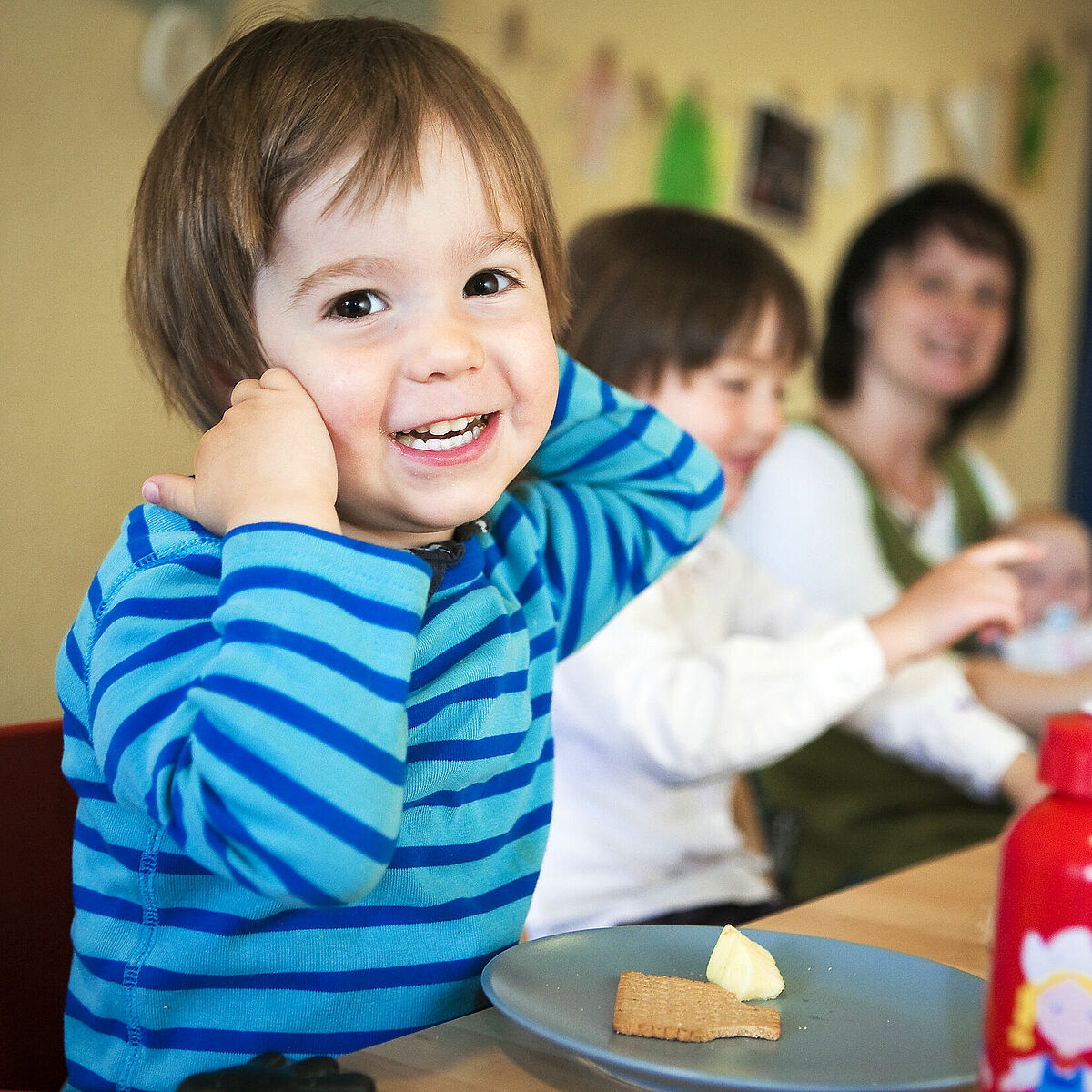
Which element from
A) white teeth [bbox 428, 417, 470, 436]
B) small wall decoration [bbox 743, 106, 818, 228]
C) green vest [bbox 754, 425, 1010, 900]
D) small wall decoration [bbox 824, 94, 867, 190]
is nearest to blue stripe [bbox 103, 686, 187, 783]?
white teeth [bbox 428, 417, 470, 436]

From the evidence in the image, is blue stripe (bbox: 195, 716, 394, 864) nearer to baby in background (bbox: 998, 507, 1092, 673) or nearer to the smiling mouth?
the smiling mouth

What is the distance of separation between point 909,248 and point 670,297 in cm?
92

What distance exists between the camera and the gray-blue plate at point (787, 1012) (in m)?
0.52

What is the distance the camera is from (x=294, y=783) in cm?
56

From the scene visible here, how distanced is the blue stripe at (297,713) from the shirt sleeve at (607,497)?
0.36m

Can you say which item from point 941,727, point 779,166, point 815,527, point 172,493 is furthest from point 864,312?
point 172,493

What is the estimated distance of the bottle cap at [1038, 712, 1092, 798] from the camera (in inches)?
17.4

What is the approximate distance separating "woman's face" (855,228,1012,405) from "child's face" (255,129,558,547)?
1.46m

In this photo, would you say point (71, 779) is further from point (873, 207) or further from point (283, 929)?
point (873, 207)

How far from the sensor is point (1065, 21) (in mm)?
3758

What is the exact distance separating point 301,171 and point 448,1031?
45 centimetres

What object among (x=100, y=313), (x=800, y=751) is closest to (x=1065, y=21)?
(x=800, y=751)

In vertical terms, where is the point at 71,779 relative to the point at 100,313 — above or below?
below

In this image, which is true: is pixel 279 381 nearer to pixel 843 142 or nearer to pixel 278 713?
pixel 278 713
